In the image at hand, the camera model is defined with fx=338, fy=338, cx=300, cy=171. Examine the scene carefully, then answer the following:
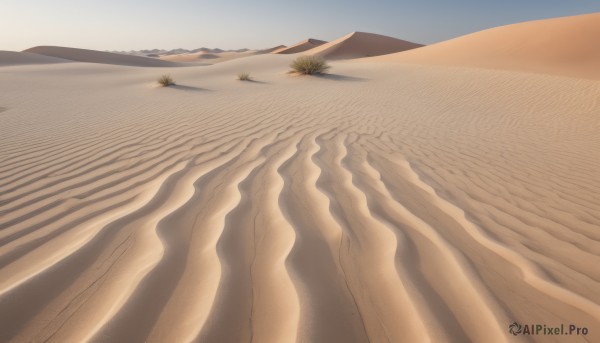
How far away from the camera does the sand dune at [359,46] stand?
33.4m

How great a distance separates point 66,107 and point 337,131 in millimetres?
6391

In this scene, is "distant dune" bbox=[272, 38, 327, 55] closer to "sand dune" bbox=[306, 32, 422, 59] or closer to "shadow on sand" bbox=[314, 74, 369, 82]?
"sand dune" bbox=[306, 32, 422, 59]

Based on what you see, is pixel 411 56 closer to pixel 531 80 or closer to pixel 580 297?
pixel 531 80

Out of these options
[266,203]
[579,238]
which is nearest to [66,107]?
[266,203]

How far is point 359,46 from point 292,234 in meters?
38.5

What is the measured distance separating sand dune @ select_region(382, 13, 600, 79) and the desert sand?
51.3 feet

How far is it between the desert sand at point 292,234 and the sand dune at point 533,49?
51.3 feet

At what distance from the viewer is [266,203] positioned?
7.72 ft

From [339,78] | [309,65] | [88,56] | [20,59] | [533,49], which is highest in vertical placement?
[533,49]

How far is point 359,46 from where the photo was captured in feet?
122

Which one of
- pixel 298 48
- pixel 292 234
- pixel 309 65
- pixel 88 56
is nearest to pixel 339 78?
pixel 309 65

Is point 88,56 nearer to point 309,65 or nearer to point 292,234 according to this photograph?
point 309,65

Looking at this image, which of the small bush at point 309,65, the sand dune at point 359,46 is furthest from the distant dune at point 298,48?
the small bush at point 309,65

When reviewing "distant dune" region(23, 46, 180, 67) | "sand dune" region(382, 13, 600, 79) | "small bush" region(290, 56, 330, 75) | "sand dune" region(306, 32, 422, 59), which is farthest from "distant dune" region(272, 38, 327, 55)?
Answer: "small bush" region(290, 56, 330, 75)
